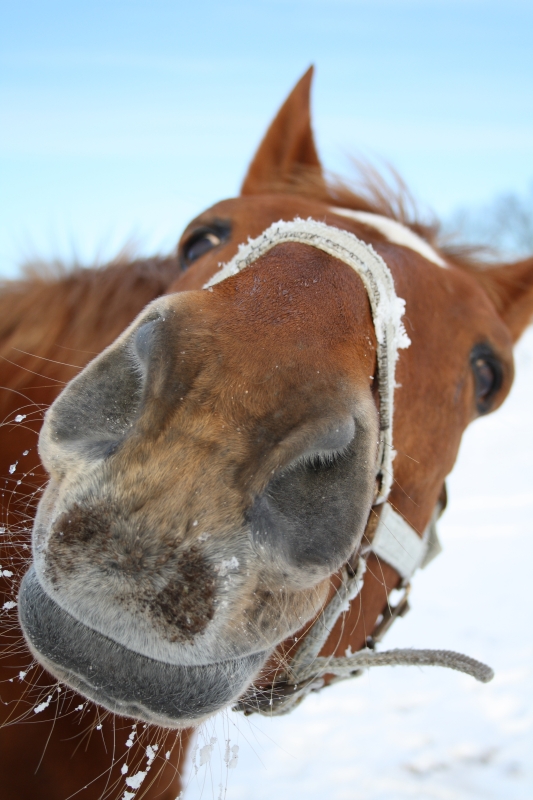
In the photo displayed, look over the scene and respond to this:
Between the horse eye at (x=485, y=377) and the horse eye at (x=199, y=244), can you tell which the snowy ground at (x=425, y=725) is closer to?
the horse eye at (x=485, y=377)

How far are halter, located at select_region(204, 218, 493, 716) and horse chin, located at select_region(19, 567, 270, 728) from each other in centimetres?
32

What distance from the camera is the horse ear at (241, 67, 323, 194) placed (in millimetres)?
2305

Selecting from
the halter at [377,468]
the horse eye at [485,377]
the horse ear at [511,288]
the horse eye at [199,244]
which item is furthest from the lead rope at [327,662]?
the horse ear at [511,288]

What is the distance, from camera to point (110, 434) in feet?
2.76

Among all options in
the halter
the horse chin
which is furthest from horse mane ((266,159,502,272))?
the horse chin

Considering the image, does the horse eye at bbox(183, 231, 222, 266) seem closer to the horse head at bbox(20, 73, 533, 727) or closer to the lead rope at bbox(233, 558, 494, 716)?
the horse head at bbox(20, 73, 533, 727)

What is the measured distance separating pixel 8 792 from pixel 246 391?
127cm

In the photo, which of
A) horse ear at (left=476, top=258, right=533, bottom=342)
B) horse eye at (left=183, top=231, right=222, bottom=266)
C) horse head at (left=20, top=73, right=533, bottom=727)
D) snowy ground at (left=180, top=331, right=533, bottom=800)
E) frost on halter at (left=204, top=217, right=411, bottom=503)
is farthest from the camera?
snowy ground at (left=180, top=331, right=533, bottom=800)

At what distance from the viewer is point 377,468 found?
1229 millimetres

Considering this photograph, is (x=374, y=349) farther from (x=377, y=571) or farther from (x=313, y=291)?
(x=377, y=571)

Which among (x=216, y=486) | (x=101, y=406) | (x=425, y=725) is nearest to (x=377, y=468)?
(x=216, y=486)

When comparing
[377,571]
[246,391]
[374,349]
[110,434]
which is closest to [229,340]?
[246,391]

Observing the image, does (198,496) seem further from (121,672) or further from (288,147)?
(288,147)

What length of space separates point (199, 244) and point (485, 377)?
1.06 meters
